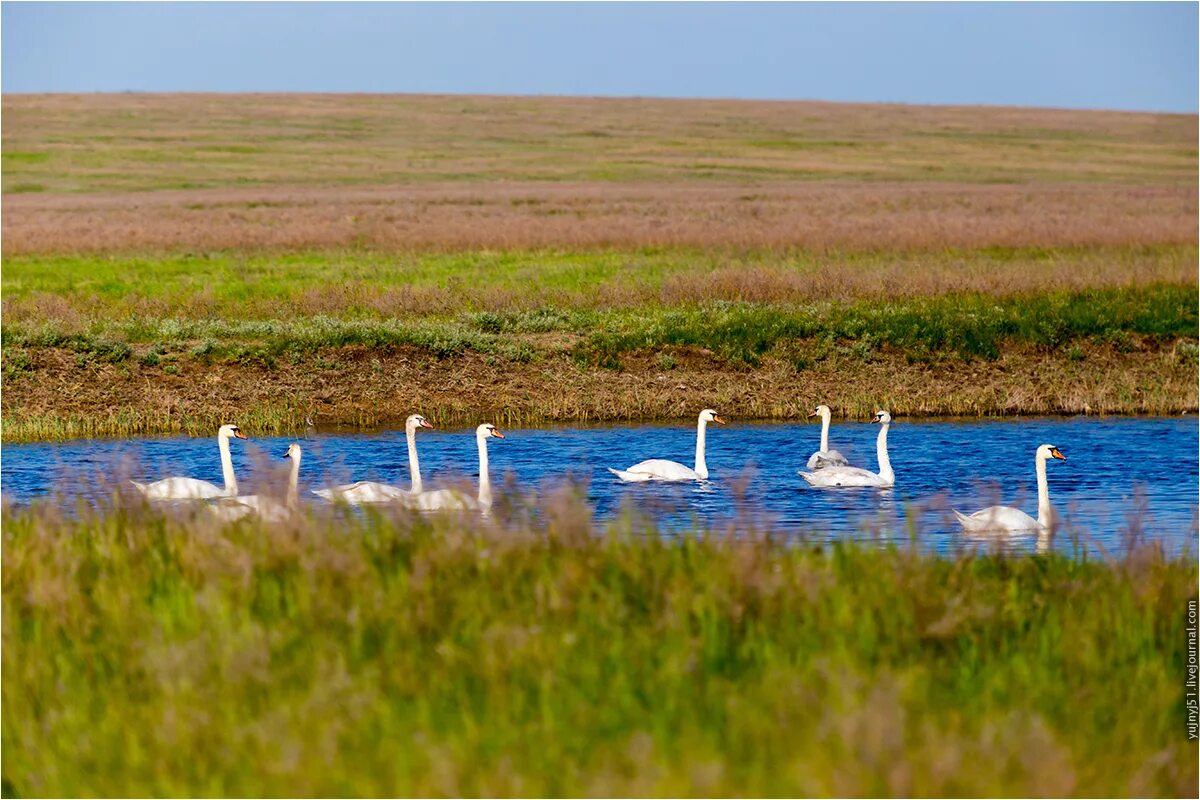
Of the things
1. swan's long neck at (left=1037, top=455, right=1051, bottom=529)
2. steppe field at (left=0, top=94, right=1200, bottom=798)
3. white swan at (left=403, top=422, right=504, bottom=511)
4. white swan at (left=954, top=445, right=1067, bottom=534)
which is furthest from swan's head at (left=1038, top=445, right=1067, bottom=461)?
white swan at (left=403, top=422, right=504, bottom=511)

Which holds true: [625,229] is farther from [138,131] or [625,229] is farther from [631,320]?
[138,131]

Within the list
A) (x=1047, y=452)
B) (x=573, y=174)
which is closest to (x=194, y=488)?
(x=1047, y=452)

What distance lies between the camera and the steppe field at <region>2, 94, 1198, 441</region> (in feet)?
79.5

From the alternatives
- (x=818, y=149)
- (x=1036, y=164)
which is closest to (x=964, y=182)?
(x=1036, y=164)

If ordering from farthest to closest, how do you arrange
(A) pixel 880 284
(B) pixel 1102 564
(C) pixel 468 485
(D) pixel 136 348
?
1. (A) pixel 880 284
2. (D) pixel 136 348
3. (C) pixel 468 485
4. (B) pixel 1102 564

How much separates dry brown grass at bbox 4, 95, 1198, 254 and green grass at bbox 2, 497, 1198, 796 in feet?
115

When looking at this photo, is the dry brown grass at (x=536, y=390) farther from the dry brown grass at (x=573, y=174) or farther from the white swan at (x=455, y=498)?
the dry brown grass at (x=573, y=174)

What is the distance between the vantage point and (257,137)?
109125 mm

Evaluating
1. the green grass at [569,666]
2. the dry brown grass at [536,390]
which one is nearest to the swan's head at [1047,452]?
the green grass at [569,666]

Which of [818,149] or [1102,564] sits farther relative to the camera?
[818,149]

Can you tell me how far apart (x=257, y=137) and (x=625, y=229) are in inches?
2642

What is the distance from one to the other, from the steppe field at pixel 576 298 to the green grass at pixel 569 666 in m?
14.3

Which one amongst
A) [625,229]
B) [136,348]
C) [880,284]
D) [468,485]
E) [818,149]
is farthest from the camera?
[818,149]

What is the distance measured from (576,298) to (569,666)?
78.1 feet
